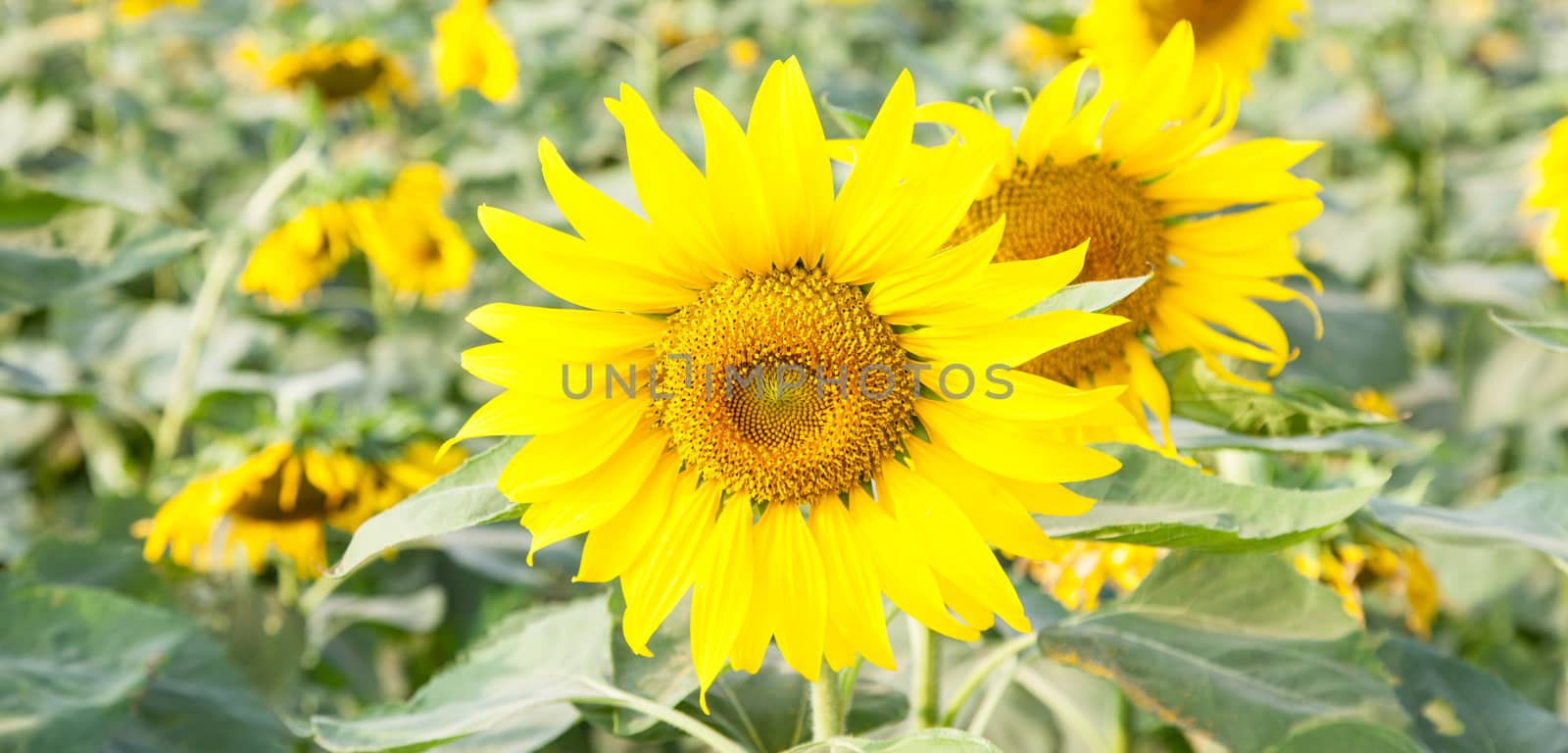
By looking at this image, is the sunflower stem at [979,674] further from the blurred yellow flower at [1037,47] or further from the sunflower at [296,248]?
the sunflower at [296,248]

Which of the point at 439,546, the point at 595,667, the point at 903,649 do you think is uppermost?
the point at 595,667

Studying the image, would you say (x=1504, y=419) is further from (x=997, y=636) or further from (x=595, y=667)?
(x=595, y=667)

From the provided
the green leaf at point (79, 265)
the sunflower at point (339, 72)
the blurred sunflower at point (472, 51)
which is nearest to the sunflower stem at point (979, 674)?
the green leaf at point (79, 265)

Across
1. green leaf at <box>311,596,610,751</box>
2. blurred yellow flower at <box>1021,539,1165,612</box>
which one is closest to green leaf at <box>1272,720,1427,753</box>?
blurred yellow flower at <box>1021,539,1165,612</box>

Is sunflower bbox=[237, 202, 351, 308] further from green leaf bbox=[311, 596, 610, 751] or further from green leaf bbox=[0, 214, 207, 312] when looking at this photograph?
green leaf bbox=[311, 596, 610, 751]

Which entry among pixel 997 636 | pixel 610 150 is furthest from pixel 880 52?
pixel 997 636

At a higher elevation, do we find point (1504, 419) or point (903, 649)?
point (903, 649)
